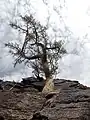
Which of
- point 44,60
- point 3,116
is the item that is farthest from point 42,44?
point 3,116

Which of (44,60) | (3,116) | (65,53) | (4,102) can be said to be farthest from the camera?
(65,53)

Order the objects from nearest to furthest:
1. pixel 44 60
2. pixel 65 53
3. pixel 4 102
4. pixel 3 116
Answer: pixel 3 116, pixel 4 102, pixel 44 60, pixel 65 53

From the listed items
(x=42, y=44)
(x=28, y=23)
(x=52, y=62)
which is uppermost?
(x=28, y=23)

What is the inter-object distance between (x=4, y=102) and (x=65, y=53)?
22.1 m

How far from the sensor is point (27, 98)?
18609 millimetres

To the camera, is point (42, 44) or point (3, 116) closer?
point (3, 116)

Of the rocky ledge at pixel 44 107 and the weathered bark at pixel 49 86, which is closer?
the rocky ledge at pixel 44 107

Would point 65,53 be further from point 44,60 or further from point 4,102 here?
point 4,102

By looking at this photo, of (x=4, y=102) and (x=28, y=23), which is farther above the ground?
(x=28, y=23)

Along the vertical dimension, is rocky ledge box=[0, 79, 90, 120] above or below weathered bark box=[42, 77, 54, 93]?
above

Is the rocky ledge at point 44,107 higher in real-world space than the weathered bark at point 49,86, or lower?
higher

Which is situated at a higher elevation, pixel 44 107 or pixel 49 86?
pixel 44 107

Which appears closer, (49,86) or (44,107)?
(44,107)

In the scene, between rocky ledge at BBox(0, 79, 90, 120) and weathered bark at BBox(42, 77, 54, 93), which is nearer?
rocky ledge at BBox(0, 79, 90, 120)
